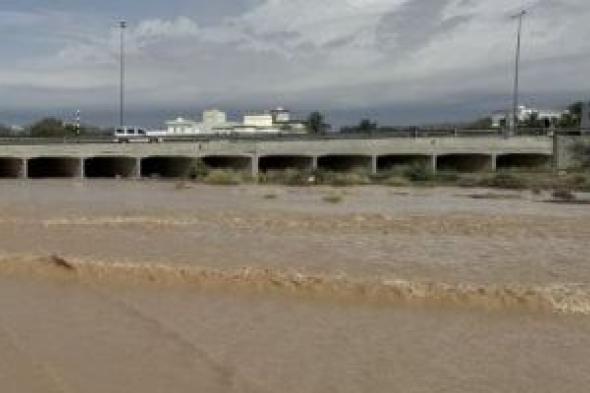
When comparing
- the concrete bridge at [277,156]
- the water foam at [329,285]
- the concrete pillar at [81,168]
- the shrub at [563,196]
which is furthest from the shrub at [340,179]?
the water foam at [329,285]

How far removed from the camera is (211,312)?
45.2ft

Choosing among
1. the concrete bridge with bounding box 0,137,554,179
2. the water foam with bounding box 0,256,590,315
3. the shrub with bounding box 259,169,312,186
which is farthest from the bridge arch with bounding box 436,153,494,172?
the water foam with bounding box 0,256,590,315

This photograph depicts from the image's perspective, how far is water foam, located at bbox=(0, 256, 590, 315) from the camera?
49.4ft

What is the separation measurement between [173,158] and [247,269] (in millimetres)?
62135

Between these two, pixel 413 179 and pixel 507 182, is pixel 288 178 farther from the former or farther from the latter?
pixel 507 182

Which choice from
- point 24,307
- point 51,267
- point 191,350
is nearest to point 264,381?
point 191,350

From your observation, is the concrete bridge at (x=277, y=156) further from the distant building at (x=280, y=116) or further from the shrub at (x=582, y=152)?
the distant building at (x=280, y=116)

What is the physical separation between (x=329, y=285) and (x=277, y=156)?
214 feet

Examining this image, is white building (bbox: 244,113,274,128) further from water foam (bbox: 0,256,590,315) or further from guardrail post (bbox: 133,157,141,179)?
water foam (bbox: 0,256,590,315)

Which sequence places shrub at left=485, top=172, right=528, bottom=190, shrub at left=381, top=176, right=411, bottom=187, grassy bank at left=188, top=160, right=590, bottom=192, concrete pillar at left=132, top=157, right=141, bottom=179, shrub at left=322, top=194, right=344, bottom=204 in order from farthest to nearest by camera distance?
concrete pillar at left=132, top=157, right=141, bottom=179 → shrub at left=381, top=176, right=411, bottom=187 → grassy bank at left=188, top=160, right=590, bottom=192 → shrub at left=485, top=172, right=528, bottom=190 → shrub at left=322, top=194, right=344, bottom=204

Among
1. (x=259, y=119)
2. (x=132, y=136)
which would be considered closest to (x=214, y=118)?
(x=259, y=119)

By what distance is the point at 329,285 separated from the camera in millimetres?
15852

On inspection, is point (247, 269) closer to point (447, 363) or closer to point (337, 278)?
point (337, 278)

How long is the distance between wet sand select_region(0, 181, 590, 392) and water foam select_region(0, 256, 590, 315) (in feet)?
0.12
